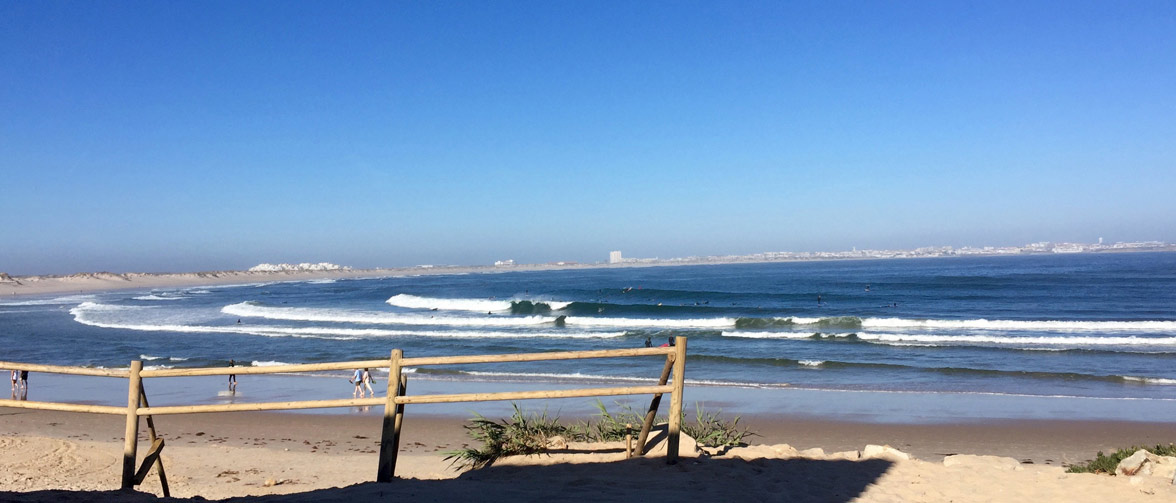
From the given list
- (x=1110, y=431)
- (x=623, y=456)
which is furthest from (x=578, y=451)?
(x=1110, y=431)

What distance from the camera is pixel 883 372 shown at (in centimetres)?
1861

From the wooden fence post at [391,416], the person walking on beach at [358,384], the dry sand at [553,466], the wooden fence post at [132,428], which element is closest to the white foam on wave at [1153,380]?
the dry sand at [553,466]

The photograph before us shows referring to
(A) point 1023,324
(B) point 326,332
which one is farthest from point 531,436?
(A) point 1023,324

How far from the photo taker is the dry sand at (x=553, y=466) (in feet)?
17.5

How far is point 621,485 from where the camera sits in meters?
5.30

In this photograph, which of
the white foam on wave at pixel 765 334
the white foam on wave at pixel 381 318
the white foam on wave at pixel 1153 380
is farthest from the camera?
the white foam on wave at pixel 381 318

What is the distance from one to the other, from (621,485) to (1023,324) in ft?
93.8

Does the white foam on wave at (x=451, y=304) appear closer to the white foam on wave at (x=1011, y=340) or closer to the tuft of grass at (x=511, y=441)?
the white foam on wave at (x=1011, y=340)

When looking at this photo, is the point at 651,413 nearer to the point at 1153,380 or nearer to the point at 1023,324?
the point at 1153,380

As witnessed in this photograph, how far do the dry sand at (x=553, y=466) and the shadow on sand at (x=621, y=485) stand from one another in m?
0.02

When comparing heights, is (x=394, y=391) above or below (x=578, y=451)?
above

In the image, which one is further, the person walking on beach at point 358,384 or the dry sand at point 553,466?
the person walking on beach at point 358,384

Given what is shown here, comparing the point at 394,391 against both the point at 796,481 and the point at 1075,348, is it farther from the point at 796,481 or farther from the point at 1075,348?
the point at 1075,348

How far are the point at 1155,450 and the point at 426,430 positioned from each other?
32.7ft
